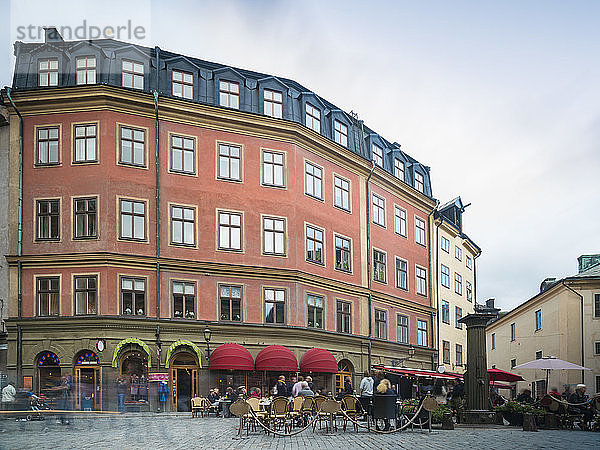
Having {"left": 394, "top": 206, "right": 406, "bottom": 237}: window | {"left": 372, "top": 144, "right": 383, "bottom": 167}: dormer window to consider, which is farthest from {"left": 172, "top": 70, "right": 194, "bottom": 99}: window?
{"left": 394, "top": 206, "right": 406, "bottom": 237}: window

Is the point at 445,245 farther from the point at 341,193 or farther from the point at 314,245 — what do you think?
the point at 314,245

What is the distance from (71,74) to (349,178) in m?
17.4

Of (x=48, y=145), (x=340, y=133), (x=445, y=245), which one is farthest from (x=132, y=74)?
(x=445, y=245)

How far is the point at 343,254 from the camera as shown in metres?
47.8

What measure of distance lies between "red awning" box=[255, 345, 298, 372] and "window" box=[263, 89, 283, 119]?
12438mm

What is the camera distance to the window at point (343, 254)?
47.2m

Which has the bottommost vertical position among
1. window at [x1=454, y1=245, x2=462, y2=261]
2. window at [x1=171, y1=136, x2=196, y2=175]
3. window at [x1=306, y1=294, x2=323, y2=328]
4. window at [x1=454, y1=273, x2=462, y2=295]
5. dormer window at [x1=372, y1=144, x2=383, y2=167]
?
window at [x1=306, y1=294, x2=323, y2=328]

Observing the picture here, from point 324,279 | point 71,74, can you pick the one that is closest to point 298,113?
point 324,279

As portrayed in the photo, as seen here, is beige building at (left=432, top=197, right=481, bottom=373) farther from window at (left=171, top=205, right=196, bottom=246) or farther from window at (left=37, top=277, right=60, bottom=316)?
window at (left=37, top=277, right=60, bottom=316)

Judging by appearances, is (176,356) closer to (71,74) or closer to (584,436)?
(71,74)

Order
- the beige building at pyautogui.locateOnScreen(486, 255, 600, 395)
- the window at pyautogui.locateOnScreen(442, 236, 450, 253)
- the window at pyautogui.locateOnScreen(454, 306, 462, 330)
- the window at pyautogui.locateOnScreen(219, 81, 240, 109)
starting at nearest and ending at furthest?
the window at pyautogui.locateOnScreen(219, 81, 240, 109) → the beige building at pyautogui.locateOnScreen(486, 255, 600, 395) → the window at pyautogui.locateOnScreen(442, 236, 450, 253) → the window at pyautogui.locateOnScreen(454, 306, 462, 330)

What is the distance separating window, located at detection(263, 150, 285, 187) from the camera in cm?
4356

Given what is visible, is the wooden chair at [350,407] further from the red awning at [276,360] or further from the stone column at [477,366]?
the red awning at [276,360]

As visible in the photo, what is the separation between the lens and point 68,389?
35.3 metres
